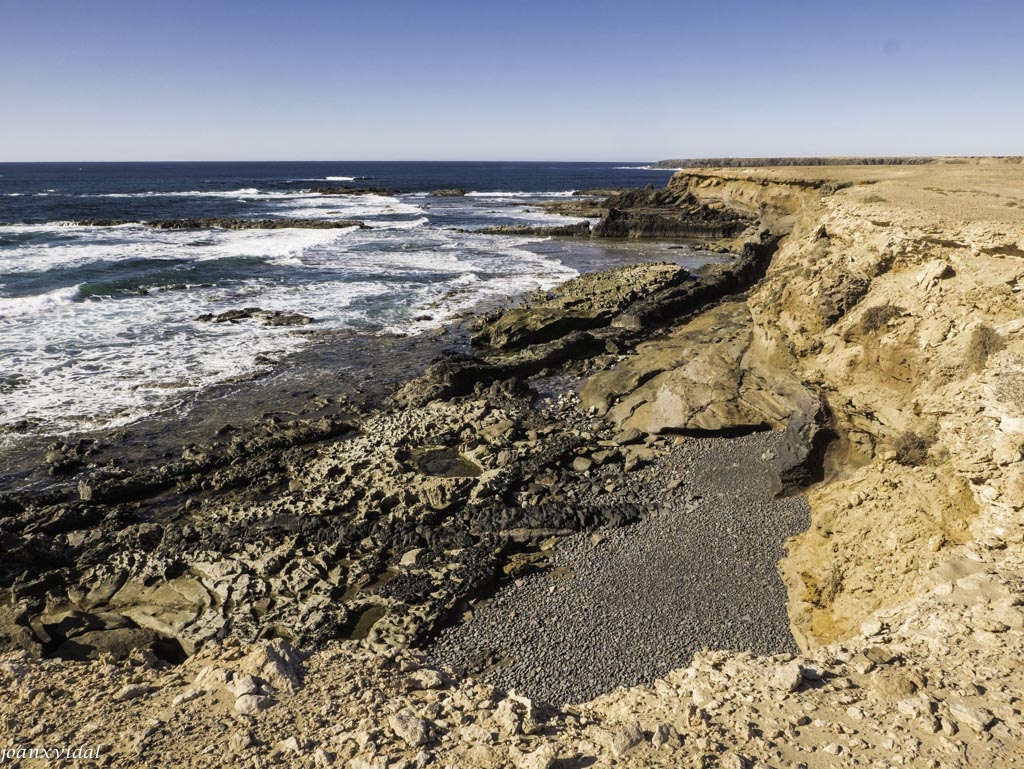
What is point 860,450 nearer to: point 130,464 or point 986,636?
point 986,636

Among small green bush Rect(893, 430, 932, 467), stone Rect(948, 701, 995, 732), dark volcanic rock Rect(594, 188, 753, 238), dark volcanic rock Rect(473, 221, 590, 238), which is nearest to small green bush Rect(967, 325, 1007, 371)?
small green bush Rect(893, 430, 932, 467)

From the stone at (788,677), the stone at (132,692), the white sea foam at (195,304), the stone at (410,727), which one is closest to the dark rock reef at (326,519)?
the stone at (132,692)

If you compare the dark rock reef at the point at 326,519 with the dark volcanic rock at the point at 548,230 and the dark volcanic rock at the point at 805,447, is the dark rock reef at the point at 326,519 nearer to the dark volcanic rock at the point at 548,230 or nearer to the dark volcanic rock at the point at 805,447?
the dark volcanic rock at the point at 805,447

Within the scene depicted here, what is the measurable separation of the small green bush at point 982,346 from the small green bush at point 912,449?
4.29ft

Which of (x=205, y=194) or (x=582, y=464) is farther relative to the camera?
(x=205, y=194)

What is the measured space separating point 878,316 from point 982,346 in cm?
236

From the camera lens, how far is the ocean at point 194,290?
2122cm

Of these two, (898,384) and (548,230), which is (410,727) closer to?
(898,384)

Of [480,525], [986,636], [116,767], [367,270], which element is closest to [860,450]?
[986,636]

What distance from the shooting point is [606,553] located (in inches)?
495

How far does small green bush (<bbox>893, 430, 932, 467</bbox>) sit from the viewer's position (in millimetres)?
9273

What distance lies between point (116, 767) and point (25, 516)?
37.1 feet

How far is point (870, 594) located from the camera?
8883mm

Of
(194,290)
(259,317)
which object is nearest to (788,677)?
(259,317)
